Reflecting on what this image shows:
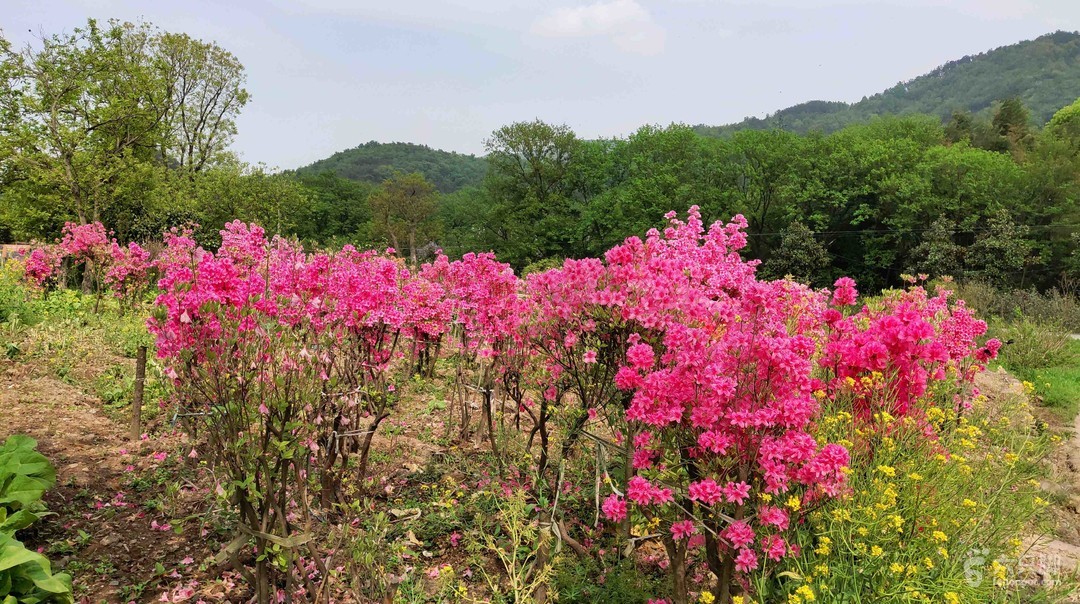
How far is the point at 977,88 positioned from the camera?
96312 millimetres

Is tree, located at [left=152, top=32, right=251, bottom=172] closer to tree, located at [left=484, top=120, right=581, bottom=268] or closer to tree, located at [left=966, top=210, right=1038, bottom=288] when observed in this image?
tree, located at [left=484, top=120, right=581, bottom=268]

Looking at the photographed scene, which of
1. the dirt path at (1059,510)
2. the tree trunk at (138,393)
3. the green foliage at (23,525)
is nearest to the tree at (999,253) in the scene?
the dirt path at (1059,510)

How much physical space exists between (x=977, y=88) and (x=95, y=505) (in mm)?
126751

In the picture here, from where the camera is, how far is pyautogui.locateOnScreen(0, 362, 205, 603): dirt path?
3121 mm

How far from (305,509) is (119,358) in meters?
5.65

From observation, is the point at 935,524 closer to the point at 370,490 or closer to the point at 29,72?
the point at 370,490

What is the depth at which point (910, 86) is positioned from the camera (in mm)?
110125

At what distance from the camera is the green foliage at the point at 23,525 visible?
2426mm

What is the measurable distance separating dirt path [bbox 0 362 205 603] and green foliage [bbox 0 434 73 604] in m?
0.27

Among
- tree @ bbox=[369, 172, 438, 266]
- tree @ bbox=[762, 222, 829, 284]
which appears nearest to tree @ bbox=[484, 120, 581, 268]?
tree @ bbox=[369, 172, 438, 266]

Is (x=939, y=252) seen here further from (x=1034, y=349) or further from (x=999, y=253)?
(x=1034, y=349)

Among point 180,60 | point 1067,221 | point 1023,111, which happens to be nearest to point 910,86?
point 1023,111

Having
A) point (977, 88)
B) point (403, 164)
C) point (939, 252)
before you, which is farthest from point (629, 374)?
point (977, 88)

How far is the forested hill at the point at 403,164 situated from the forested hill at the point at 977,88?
120 ft
